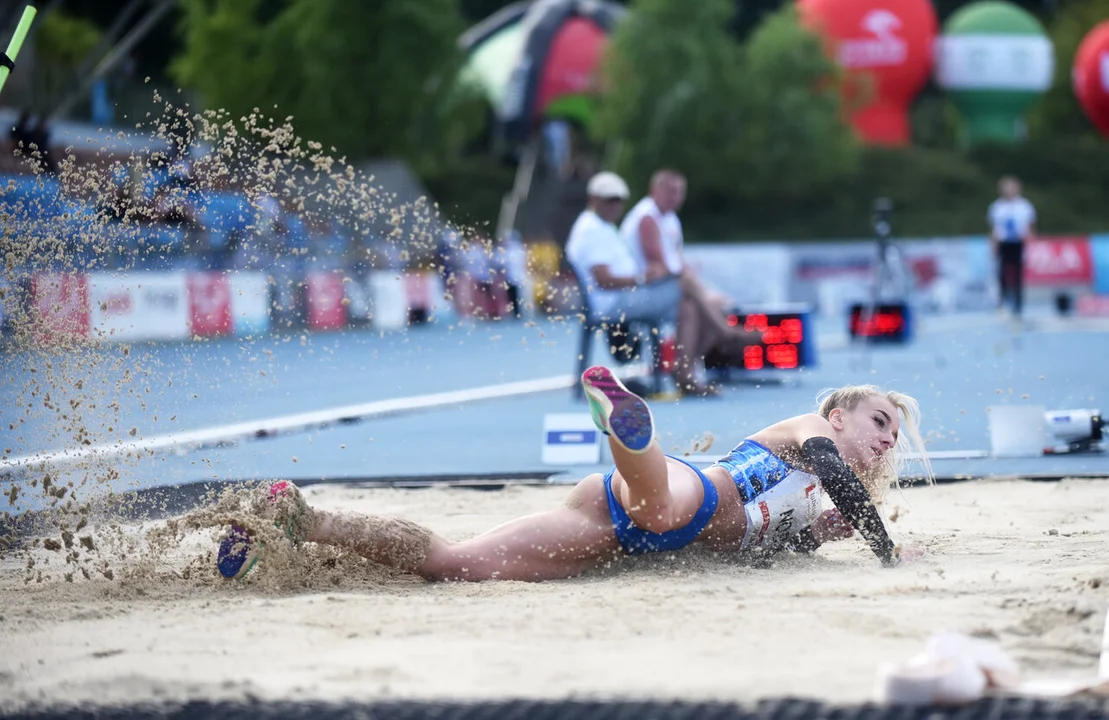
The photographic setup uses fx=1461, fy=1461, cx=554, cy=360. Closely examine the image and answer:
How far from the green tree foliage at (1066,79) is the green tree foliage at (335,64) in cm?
2060

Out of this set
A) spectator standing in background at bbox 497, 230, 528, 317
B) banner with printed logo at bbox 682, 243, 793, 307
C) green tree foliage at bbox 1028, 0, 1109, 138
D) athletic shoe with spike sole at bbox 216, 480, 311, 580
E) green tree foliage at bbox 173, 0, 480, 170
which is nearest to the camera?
athletic shoe with spike sole at bbox 216, 480, 311, 580

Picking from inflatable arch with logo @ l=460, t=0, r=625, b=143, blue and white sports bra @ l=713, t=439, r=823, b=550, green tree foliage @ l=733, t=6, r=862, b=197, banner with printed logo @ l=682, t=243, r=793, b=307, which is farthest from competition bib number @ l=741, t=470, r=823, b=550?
green tree foliage @ l=733, t=6, r=862, b=197

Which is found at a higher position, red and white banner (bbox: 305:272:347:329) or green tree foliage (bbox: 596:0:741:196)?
green tree foliage (bbox: 596:0:741:196)

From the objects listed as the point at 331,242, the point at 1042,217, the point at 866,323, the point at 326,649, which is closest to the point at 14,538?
the point at 326,649

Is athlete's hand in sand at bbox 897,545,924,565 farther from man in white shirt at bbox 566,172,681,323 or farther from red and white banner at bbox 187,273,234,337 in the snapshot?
red and white banner at bbox 187,273,234,337

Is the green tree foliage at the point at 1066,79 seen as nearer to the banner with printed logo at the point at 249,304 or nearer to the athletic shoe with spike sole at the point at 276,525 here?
the banner with printed logo at the point at 249,304

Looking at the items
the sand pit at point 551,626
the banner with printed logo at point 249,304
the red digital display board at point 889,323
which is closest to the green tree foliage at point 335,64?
the banner with printed logo at point 249,304

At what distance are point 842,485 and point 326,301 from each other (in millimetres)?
17901

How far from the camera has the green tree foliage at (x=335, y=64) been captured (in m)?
26.8

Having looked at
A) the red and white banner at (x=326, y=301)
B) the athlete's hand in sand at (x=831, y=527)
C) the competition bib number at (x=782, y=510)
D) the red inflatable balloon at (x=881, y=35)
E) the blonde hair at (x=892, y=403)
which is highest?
the red inflatable balloon at (x=881, y=35)

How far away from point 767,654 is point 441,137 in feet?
87.7

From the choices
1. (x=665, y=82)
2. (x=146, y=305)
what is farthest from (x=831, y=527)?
(x=665, y=82)

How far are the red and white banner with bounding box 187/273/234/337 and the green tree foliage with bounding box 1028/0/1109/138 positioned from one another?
1140 inches

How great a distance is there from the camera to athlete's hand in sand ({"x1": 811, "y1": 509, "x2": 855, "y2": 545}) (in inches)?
202
